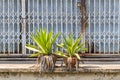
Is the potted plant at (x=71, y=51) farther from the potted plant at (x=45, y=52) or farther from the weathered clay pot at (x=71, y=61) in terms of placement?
the potted plant at (x=45, y=52)

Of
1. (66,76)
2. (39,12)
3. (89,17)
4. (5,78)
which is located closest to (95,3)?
(89,17)

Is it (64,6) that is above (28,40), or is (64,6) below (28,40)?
above

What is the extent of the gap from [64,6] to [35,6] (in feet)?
2.02

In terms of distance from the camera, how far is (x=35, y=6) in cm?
764

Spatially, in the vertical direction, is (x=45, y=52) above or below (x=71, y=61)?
above

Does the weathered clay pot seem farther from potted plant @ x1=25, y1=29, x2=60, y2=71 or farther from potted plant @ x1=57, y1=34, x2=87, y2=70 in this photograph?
potted plant @ x1=25, y1=29, x2=60, y2=71

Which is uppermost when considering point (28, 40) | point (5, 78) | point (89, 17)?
point (89, 17)

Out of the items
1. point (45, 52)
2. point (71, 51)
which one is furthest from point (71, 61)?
point (45, 52)

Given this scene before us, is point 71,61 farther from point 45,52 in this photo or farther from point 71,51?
point 45,52

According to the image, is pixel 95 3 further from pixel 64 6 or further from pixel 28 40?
pixel 28 40

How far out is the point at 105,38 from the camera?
25.0 feet

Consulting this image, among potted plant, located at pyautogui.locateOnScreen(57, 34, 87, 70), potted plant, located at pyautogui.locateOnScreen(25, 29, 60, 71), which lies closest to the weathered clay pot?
potted plant, located at pyautogui.locateOnScreen(57, 34, 87, 70)

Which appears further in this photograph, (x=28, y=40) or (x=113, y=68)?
(x=28, y=40)

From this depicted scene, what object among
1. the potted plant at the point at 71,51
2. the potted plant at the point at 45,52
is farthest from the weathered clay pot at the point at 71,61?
the potted plant at the point at 45,52
